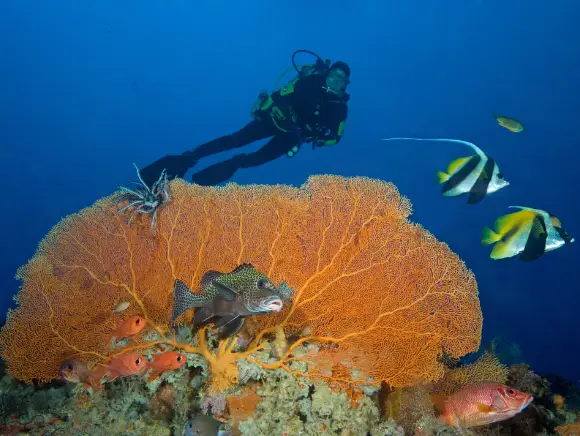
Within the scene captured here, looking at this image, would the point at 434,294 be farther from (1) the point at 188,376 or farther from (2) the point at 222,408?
(1) the point at 188,376

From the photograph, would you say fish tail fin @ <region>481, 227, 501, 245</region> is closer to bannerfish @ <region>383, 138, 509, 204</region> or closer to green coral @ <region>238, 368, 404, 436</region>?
bannerfish @ <region>383, 138, 509, 204</region>

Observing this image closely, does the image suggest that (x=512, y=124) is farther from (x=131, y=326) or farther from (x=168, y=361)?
(x=131, y=326)

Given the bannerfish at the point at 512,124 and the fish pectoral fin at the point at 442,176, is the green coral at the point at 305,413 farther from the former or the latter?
the bannerfish at the point at 512,124

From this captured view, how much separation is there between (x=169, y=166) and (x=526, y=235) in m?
7.12

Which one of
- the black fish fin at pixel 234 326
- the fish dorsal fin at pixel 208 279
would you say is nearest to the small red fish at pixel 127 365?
the fish dorsal fin at pixel 208 279

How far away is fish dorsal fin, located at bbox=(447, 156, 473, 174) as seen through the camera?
10.5 ft

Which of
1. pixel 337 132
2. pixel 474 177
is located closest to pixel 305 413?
pixel 474 177

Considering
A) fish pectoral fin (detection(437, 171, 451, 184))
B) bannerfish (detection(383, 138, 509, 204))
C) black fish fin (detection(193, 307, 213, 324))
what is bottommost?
black fish fin (detection(193, 307, 213, 324))

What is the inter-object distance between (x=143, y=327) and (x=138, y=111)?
96215 mm

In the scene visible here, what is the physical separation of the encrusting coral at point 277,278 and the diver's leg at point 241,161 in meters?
4.58

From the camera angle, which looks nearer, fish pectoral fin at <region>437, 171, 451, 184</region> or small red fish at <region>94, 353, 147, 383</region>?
small red fish at <region>94, 353, 147, 383</region>

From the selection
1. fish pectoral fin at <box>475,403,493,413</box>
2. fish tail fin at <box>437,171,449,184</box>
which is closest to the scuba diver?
fish tail fin at <box>437,171,449,184</box>

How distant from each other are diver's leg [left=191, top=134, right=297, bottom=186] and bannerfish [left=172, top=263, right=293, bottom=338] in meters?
6.12

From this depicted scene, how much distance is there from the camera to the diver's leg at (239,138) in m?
9.09
